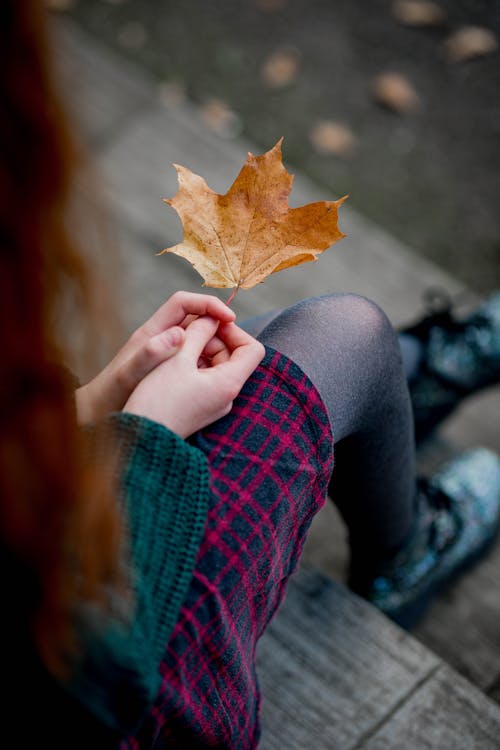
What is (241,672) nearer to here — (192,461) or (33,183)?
(192,461)

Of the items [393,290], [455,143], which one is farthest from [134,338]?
[455,143]

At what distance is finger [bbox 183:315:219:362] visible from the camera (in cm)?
86

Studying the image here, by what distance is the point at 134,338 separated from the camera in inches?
36.0

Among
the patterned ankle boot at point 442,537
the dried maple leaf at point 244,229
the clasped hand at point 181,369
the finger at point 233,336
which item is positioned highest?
the dried maple leaf at point 244,229

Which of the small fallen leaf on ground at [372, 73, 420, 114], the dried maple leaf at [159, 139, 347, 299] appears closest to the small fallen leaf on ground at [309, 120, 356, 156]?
the small fallen leaf on ground at [372, 73, 420, 114]

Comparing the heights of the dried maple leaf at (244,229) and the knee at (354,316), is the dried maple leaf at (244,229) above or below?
above

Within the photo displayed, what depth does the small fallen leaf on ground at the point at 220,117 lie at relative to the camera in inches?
104

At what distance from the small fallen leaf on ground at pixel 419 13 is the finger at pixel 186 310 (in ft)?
8.69

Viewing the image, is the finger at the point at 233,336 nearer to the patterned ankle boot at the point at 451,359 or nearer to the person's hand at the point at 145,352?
the person's hand at the point at 145,352

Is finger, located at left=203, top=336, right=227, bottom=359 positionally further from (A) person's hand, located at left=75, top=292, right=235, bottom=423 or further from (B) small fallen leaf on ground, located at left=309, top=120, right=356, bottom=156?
(B) small fallen leaf on ground, located at left=309, top=120, right=356, bottom=156

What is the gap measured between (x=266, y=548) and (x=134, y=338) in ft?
1.08

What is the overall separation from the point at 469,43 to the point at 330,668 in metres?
2.66

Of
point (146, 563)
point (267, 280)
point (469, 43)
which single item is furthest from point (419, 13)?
point (146, 563)

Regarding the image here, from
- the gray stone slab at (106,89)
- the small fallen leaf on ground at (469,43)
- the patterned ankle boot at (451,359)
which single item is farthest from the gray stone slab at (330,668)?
the small fallen leaf on ground at (469,43)
